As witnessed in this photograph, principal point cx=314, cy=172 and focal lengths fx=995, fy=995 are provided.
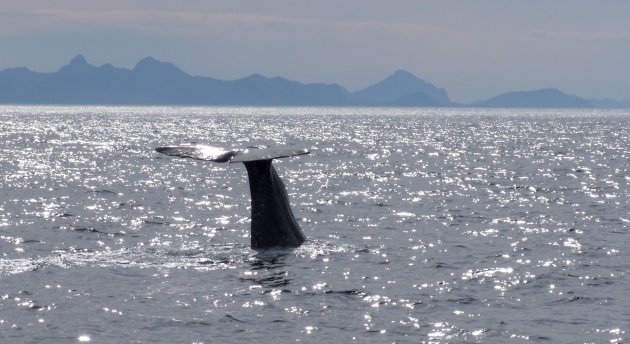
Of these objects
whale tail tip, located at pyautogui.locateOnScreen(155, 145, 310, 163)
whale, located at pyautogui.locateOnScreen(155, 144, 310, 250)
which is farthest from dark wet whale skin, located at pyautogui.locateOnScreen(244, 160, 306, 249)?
whale tail tip, located at pyautogui.locateOnScreen(155, 145, 310, 163)

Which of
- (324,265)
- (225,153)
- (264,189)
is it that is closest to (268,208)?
(264,189)

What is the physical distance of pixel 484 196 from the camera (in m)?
50.1

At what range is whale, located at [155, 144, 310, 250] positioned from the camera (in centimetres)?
2438

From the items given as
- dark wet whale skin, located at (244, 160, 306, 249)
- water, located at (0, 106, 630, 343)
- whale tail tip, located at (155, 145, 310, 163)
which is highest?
whale tail tip, located at (155, 145, 310, 163)

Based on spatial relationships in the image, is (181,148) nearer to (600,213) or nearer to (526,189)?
(600,213)

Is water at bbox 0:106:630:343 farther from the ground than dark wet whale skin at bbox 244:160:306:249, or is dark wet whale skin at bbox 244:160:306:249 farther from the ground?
dark wet whale skin at bbox 244:160:306:249

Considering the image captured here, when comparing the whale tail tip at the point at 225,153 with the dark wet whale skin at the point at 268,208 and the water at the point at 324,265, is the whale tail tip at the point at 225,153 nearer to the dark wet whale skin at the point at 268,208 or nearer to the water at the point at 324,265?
the dark wet whale skin at the point at 268,208

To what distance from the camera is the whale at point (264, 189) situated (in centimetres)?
2438

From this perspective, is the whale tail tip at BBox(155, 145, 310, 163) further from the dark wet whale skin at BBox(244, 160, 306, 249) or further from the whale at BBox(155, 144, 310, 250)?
the dark wet whale skin at BBox(244, 160, 306, 249)

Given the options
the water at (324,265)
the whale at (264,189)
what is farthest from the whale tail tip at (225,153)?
the water at (324,265)

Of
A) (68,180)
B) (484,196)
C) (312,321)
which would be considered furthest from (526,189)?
(312,321)

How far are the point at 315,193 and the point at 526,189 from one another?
11697 mm

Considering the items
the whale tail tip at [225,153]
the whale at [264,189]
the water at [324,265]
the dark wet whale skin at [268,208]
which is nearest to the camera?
the water at [324,265]

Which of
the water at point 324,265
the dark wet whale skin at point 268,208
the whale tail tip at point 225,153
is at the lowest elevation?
the water at point 324,265
